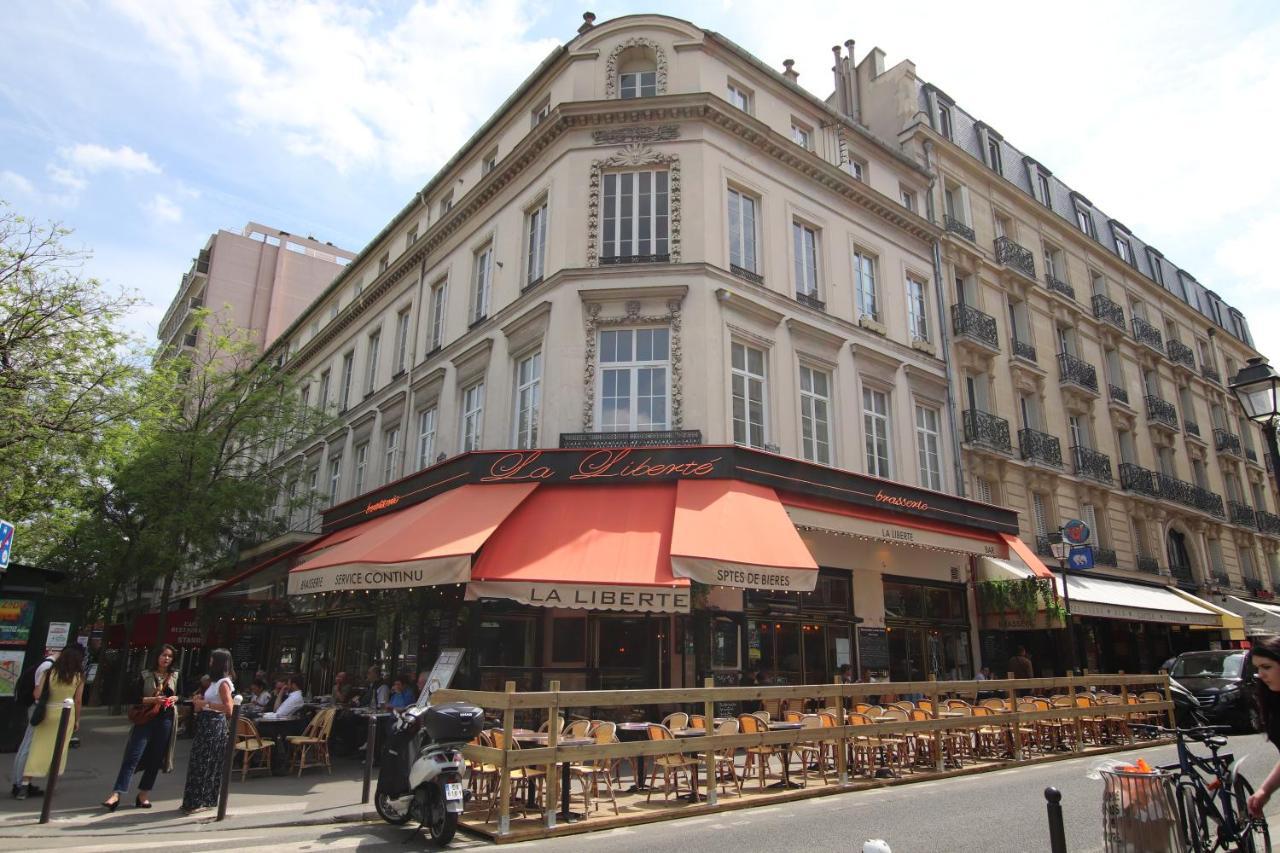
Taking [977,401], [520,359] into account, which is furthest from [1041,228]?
[520,359]

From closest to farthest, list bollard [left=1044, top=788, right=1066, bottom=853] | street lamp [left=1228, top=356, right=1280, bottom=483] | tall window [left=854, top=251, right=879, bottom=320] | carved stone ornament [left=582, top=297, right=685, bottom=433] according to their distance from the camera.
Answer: bollard [left=1044, top=788, right=1066, bottom=853], street lamp [left=1228, top=356, right=1280, bottom=483], carved stone ornament [left=582, top=297, right=685, bottom=433], tall window [left=854, top=251, right=879, bottom=320]

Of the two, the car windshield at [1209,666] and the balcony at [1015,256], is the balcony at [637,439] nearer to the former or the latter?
the car windshield at [1209,666]

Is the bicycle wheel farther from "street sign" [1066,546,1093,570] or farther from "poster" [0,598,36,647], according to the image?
"poster" [0,598,36,647]

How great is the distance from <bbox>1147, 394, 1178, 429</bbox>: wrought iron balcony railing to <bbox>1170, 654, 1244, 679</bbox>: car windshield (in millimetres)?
12954

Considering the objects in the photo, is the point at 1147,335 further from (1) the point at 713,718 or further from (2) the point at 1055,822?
(2) the point at 1055,822

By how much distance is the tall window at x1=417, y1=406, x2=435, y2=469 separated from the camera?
18594 mm

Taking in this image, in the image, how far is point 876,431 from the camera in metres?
16.9

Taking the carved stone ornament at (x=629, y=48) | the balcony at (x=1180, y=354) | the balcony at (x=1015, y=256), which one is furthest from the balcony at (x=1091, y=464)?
the carved stone ornament at (x=629, y=48)

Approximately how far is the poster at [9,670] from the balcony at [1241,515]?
36.0 m

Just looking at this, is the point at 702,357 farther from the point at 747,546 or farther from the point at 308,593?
the point at 308,593

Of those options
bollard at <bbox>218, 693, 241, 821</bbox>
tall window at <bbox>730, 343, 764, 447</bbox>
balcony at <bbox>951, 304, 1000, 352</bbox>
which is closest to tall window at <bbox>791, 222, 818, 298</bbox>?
tall window at <bbox>730, 343, 764, 447</bbox>

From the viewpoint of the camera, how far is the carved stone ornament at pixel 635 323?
45.1 ft

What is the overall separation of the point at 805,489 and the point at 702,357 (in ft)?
9.77

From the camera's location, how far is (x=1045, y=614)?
1692 cm
